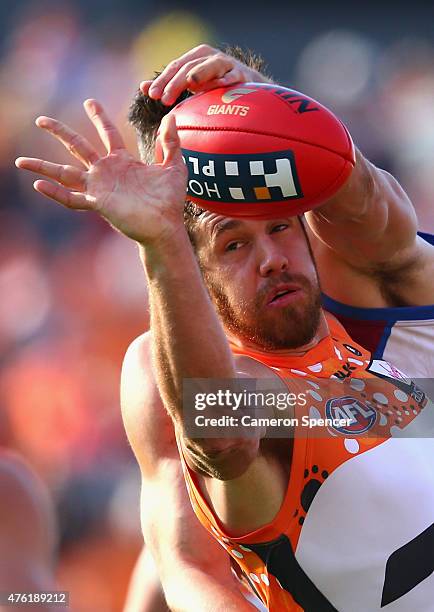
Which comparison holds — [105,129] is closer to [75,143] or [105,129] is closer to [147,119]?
[75,143]

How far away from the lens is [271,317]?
2.17 meters

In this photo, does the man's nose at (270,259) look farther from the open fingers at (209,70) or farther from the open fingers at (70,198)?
the open fingers at (70,198)

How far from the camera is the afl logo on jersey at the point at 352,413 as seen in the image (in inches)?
82.3

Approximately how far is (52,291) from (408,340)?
11.2 ft

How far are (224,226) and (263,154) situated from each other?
0.24 m

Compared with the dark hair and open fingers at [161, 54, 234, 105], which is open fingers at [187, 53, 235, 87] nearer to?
open fingers at [161, 54, 234, 105]

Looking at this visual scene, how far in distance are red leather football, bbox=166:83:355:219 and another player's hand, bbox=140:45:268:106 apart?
76 millimetres

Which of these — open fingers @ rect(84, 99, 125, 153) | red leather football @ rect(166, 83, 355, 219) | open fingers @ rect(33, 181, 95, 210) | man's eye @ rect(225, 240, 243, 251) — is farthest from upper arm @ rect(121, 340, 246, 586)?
open fingers @ rect(33, 181, 95, 210)

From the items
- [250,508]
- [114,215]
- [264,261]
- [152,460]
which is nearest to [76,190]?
[114,215]

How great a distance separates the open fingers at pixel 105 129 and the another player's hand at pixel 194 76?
0.31m

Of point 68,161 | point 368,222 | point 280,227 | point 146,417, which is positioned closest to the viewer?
point 280,227

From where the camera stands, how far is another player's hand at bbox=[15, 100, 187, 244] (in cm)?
162

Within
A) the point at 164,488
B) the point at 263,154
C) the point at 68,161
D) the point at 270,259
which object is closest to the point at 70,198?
the point at 263,154

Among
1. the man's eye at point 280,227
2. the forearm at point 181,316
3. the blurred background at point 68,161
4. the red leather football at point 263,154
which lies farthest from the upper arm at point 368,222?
the blurred background at point 68,161
